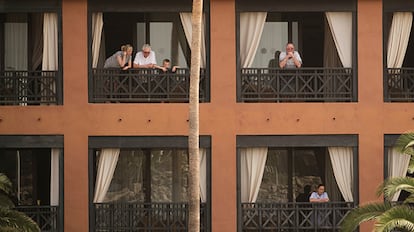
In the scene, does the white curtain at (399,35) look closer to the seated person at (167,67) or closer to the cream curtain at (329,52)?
the cream curtain at (329,52)

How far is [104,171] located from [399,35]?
7.69 m

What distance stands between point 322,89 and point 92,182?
18.9 feet

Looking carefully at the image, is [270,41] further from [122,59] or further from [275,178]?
[122,59]

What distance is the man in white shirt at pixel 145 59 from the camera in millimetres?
20766

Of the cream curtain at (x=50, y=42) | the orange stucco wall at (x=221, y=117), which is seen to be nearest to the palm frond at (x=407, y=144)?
the orange stucco wall at (x=221, y=117)

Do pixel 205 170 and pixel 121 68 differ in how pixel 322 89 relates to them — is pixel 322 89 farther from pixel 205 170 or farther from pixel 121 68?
pixel 121 68

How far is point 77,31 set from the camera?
2058cm

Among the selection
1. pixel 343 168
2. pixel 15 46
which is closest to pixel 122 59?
pixel 15 46

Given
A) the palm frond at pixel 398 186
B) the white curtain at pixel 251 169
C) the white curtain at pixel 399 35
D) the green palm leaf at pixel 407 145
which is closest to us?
the palm frond at pixel 398 186

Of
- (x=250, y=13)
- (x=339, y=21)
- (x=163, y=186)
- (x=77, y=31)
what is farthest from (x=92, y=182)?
(x=339, y=21)

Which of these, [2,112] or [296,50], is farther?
[296,50]

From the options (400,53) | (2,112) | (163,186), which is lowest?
(163,186)

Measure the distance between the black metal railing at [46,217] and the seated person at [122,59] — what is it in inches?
140

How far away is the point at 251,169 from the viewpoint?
20.8 meters
